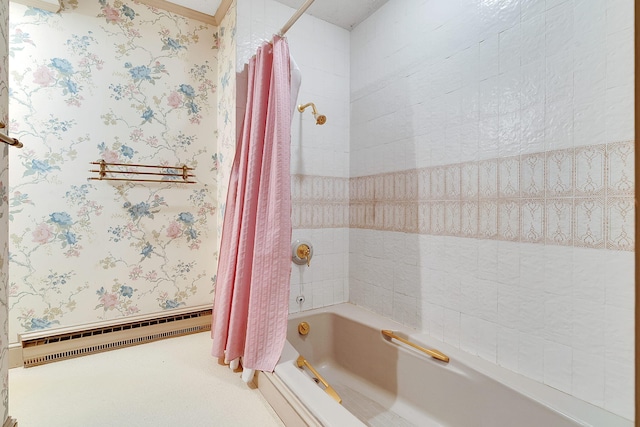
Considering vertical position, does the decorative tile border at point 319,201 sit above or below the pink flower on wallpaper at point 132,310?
above

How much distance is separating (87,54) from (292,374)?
191cm

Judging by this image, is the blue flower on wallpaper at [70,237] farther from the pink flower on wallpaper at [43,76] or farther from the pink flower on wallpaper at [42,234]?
the pink flower on wallpaper at [43,76]

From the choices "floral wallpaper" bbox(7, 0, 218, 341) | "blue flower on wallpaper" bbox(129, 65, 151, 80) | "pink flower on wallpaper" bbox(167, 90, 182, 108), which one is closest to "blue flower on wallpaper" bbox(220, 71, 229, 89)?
"floral wallpaper" bbox(7, 0, 218, 341)

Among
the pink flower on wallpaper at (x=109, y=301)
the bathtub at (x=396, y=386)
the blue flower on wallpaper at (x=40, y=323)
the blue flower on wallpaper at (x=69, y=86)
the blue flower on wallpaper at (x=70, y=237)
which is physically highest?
the blue flower on wallpaper at (x=69, y=86)

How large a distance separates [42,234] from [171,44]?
1.27 meters

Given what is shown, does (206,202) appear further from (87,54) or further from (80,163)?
(87,54)

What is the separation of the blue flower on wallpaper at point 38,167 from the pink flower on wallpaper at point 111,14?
85 centimetres

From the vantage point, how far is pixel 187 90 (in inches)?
71.4

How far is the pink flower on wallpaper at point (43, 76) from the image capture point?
145 cm

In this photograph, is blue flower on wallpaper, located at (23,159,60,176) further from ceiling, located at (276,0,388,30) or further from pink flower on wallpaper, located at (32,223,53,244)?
ceiling, located at (276,0,388,30)

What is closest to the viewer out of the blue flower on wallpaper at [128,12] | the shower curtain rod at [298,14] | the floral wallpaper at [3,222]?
the floral wallpaper at [3,222]

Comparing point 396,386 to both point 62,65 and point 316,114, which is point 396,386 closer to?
point 316,114

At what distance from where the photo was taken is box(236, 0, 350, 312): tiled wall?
1.83 m

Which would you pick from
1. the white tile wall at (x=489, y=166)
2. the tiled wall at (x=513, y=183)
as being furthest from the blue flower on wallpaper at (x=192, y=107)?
the tiled wall at (x=513, y=183)
